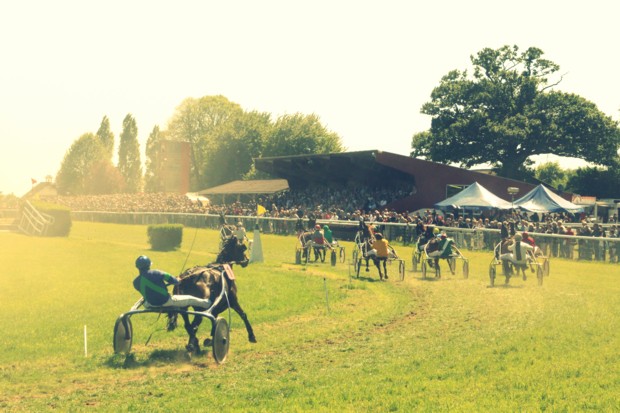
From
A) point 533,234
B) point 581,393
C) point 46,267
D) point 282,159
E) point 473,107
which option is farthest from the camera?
point 473,107

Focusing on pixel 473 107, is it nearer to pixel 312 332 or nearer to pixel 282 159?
pixel 282 159

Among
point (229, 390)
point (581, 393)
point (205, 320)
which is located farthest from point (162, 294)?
point (581, 393)

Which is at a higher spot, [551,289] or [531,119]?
[531,119]

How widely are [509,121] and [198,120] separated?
64057 mm

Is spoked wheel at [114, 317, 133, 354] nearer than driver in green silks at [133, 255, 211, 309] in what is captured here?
No

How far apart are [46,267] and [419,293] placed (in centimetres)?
1436

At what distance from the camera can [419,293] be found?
19.8 metres

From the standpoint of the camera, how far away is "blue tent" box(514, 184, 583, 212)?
37.8 metres

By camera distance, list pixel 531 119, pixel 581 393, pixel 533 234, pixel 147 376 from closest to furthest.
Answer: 1. pixel 581 393
2. pixel 147 376
3. pixel 533 234
4. pixel 531 119

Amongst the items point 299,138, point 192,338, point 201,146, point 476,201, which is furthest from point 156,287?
point 201,146

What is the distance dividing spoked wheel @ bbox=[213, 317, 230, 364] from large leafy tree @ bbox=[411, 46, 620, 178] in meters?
59.0

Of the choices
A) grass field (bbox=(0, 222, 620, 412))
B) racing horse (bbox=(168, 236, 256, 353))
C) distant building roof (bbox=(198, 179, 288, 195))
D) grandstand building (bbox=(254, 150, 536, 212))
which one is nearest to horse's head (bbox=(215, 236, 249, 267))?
racing horse (bbox=(168, 236, 256, 353))

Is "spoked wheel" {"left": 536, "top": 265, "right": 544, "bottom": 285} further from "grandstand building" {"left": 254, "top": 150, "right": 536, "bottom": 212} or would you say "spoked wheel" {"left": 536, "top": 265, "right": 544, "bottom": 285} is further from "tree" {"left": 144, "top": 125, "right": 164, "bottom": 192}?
"tree" {"left": 144, "top": 125, "right": 164, "bottom": 192}

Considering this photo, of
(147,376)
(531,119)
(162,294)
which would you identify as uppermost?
(531,119)
